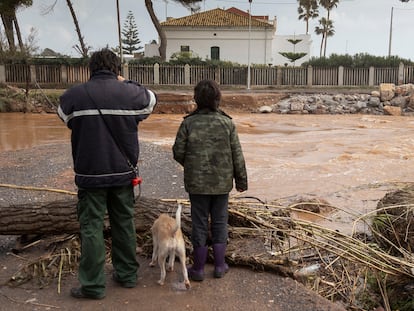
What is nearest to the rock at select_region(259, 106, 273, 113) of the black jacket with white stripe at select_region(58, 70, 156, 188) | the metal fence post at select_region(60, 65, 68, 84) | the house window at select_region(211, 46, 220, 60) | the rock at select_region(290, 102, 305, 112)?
the rock at select_region(290, 102, 305, 112)

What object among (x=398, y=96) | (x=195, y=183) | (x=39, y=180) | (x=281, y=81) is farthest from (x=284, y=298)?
(x=281, y=81)

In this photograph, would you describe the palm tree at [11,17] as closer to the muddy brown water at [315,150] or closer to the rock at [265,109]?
the muddy brown water at [315,150]

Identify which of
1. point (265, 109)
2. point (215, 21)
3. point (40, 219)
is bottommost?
point (265, 109)

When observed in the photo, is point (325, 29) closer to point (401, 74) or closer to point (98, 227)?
point (401, 74)

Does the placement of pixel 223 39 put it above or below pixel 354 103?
above

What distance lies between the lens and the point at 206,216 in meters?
4.29

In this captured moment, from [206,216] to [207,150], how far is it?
0.56 metres

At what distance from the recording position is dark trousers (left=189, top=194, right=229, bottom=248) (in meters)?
4.24

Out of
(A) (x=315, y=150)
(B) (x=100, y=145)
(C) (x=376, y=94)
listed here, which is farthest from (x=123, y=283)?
(C) (x=376, y=94)

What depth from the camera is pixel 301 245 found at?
16.9 feet

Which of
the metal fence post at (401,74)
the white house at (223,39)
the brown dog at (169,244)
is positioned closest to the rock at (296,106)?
the metal fence post at (401,74)

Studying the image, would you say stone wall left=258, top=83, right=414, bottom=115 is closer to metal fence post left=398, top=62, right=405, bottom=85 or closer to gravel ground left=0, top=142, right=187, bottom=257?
metal fence post left=398, top=62, right=405, bottom=85

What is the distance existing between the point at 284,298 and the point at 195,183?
110cm

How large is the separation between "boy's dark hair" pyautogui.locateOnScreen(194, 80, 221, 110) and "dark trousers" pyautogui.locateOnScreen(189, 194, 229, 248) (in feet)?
2.39
